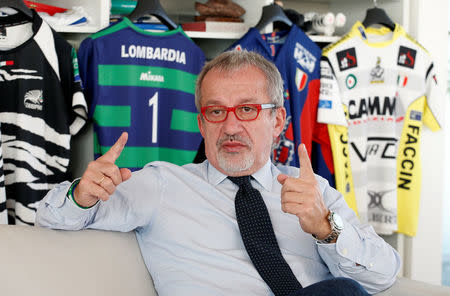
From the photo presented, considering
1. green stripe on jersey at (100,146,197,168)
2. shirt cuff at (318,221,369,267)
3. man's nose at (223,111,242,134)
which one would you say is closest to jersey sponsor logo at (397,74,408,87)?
green stripe on jersey at (100,146,197,168)

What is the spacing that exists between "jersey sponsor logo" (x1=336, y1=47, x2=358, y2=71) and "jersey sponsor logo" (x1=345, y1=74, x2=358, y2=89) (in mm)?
47

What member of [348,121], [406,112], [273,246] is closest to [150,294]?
[273,246]

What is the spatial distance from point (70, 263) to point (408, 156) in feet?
6.79

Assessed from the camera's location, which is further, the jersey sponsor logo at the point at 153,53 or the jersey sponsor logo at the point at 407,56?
the jersey sponsor logo at the point at 407,56

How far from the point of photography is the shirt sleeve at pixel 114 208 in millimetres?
1373

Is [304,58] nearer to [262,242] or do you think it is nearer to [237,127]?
[237,127]

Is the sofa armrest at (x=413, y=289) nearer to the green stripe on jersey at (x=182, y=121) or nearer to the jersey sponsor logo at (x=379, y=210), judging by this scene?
the green stripe on jersey at (x=182, y=121)

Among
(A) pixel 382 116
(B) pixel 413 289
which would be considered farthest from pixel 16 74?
(A) pixel 382 116

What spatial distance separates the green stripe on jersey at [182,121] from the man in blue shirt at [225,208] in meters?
0.73

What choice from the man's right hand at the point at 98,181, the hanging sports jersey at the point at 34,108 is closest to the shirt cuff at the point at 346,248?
the man's right hand at the point at 98,181

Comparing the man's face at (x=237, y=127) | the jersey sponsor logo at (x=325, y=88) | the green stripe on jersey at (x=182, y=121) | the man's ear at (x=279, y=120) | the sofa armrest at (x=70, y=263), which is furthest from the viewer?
the jersey sponsor logo at (x=325, y=88)

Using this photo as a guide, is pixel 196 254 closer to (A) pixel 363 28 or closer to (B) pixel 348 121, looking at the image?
(B) pixel 348 121

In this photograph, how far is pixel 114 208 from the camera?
1.49 m

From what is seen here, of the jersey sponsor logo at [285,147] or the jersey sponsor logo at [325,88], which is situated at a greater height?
the jersey sponsor logo at [325,88]
